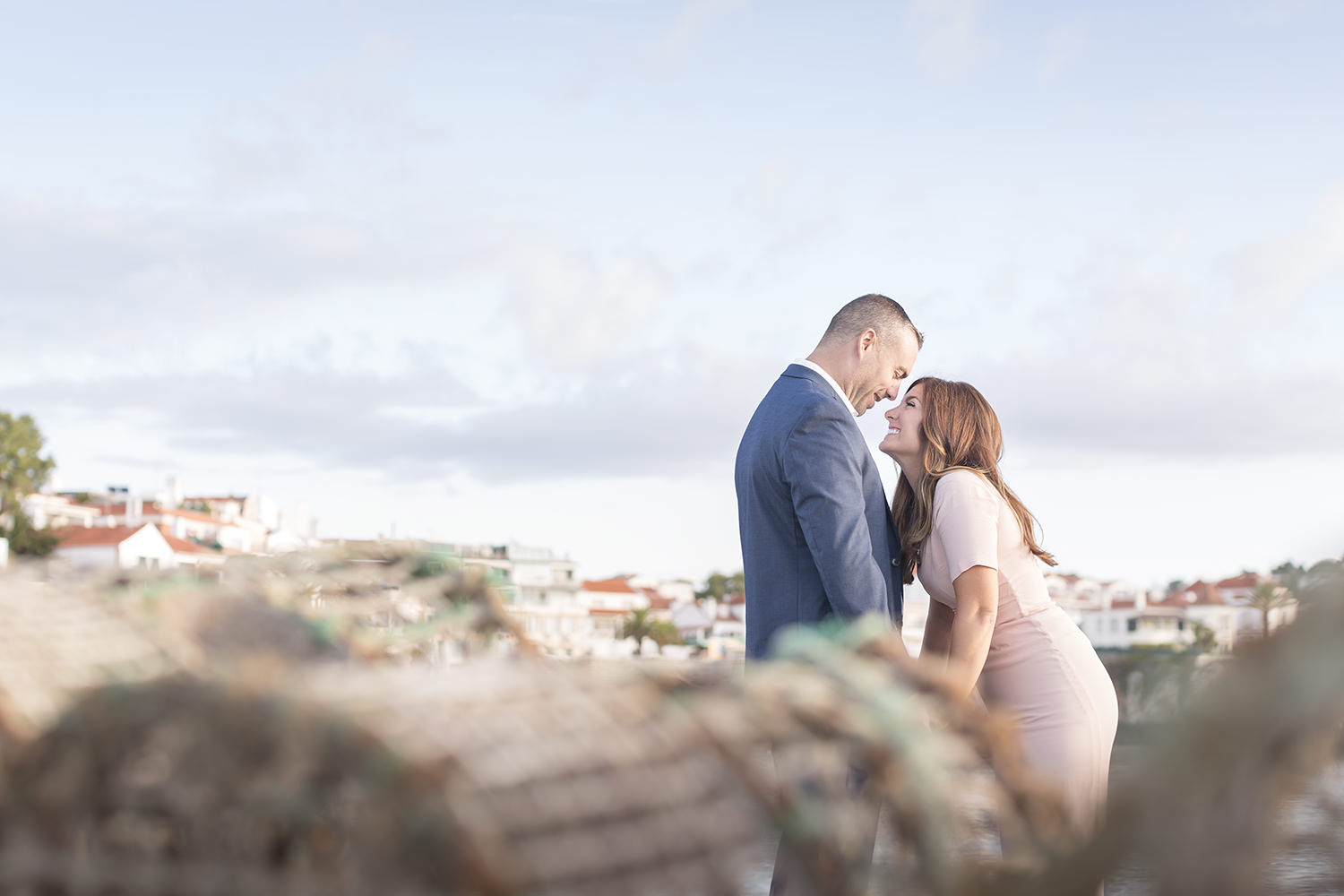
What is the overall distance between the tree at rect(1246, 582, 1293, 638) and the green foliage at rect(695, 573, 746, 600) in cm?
11105

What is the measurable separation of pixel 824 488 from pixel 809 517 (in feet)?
0.35

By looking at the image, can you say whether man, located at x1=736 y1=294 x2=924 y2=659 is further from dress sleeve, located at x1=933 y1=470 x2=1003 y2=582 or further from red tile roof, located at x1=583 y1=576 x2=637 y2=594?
red tile roof, located at x1=583 y1=576 x2=637 y2=594

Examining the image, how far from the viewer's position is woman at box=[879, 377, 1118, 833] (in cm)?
379

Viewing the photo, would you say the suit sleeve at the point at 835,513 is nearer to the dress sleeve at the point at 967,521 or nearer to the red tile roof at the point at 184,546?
the dress sleeve at the point at 967,521

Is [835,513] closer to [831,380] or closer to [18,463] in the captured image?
[831,380]

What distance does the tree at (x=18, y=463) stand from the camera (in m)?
53.6

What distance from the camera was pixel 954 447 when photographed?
421cm

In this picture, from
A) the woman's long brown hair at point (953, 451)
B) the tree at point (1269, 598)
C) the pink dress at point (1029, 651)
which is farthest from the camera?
the woman's long brown hair at point (953, 451)

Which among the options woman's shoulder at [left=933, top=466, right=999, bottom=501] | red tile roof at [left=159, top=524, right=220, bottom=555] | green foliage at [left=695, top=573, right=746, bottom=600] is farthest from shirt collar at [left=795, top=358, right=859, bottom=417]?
green foliage at [left=695, top=573, right=746, bottom=600]

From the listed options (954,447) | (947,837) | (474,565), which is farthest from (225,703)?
(954,447)

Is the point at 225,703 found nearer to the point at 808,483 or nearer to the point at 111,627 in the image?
the point at 111,627

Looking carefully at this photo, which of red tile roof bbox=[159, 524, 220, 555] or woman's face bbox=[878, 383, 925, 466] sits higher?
woman's face bbox=[878, 383, 925, 466]

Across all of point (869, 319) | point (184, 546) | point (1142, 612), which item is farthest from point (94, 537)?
point (1142, 612)

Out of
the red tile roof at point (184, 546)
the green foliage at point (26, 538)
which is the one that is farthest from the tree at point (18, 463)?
the red tile roof at point (184, 546)
